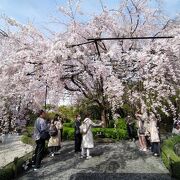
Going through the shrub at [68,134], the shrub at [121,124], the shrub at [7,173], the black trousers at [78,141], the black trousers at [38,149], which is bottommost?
the shrub at [7,173]

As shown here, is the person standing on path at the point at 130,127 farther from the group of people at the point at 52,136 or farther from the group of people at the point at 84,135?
the group of people at the point at 52,136

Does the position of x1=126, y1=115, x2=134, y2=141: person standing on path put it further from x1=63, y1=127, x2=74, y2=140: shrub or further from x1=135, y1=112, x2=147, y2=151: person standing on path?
x1=135, y1=112, x2=147, y2=151: person standing on path

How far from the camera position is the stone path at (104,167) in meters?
9.41

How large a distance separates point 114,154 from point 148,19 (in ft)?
17.5

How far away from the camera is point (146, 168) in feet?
33.8

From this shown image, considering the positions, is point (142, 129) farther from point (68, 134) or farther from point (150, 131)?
point (68, 134)

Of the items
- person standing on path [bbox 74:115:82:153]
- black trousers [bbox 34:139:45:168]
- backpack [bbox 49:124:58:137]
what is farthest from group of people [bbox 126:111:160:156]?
black trousers [bbox 34:139:45:168]

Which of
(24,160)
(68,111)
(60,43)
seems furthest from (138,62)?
(68,111)

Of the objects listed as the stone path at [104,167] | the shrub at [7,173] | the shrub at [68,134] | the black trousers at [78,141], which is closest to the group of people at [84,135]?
the black trousers at [78,141]

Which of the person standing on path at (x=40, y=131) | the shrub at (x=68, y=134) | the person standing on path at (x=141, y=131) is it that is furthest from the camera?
the shrub at (x=68, y=134)

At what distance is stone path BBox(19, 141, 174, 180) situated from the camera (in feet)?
30.9

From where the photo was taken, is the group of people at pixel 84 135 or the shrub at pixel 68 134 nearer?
the group of people at pixel 84 135

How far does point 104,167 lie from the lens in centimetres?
1067

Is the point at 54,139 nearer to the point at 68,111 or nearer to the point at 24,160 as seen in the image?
the point at 24,160
